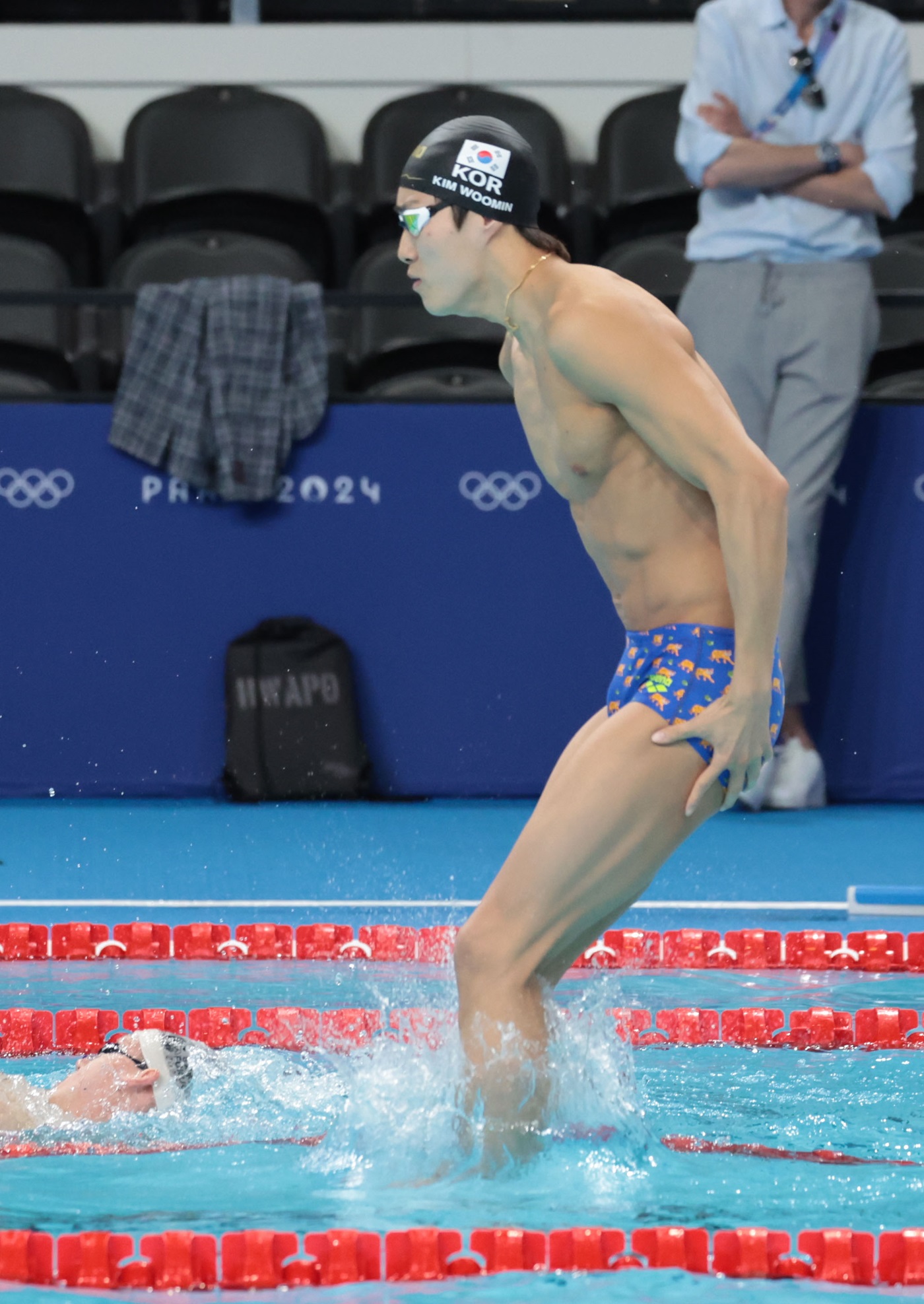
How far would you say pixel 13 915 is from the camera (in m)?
4.48

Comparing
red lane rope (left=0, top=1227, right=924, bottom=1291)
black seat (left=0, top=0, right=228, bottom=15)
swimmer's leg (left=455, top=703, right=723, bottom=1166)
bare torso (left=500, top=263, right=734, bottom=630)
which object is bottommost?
red lane rope (left=0, top=1227, right=924, bottom=1291)

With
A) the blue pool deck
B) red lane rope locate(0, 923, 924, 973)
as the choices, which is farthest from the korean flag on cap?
the blue pool deck

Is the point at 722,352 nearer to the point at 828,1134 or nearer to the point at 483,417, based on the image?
the point at 483,417

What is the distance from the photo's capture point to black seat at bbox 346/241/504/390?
22.4ft

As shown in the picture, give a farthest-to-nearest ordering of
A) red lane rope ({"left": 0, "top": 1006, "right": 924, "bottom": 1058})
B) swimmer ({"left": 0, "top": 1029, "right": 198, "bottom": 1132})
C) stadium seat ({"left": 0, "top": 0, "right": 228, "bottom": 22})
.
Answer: stadium seat ({"left": 0, "top": 0, "right": 228, "bottom": 22})
red lane rope ({"left": 0, "top": 1006, "right": 924, "bottom": 1058})
swimmer ({"left": 0, "top": 1029, "right": 198, "bottom": 1132})

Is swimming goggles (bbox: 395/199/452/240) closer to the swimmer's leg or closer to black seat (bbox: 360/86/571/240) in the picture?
the swimmer's leg

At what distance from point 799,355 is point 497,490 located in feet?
3.79

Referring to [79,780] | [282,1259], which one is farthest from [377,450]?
[282,1259]

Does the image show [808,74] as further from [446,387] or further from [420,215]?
[420,215]

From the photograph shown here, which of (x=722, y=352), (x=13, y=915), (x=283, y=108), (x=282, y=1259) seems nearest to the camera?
(x=282, y=1259)

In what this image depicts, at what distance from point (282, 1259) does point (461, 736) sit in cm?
407

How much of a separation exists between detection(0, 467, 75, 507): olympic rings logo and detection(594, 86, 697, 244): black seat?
2.56 meters

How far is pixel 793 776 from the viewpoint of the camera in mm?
6156

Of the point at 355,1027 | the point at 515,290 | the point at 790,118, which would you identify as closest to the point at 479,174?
the point at 515,290
